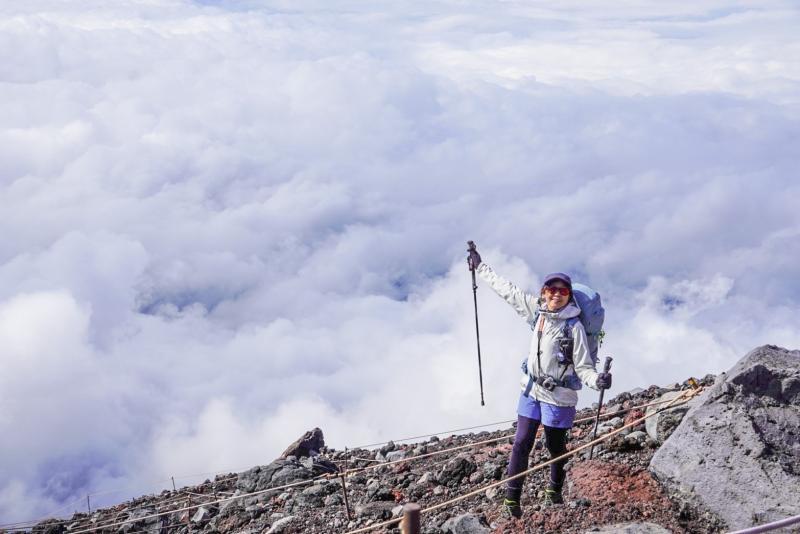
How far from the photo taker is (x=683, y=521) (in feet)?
24.6

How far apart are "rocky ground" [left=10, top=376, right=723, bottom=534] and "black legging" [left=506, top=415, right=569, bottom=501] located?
28 centimetres

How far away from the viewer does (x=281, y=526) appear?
40.5ft

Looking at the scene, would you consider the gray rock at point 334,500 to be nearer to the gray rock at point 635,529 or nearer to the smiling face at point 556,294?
the gray rock at point 635,529

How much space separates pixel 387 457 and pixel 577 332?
9372mm

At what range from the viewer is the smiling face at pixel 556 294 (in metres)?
7.79

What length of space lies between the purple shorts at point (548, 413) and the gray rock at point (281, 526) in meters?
5.75

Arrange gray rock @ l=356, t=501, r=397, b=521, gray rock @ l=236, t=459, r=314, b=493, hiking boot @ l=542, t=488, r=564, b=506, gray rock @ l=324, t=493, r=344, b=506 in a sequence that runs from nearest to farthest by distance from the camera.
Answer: hiking boot @ l=542, t=488, r=564, b=506 → gray rock @ l=356, t=501, r=397, b=521 → gray rock @ l=324, t=493, r=344, b=506 → gray rock @ l=236, t=459, r=314, b=493

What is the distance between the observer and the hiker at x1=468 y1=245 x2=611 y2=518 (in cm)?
775

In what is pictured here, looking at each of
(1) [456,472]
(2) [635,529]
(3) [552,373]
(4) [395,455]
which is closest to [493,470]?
(1) [456,472]

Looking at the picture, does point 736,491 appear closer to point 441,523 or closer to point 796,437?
point 796,437

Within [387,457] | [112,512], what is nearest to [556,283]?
[387,457]

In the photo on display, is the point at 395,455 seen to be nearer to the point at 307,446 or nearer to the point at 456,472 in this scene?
the point at 307,446

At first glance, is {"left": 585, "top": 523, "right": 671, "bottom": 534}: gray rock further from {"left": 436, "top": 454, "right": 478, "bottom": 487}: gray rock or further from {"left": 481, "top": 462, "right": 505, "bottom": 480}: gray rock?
{"left": 436, "top": 454, "right": 478, "bottom": 487}: gray rock

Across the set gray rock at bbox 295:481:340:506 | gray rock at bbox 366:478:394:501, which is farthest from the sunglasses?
gray rock at bbox 295:481:340:506
